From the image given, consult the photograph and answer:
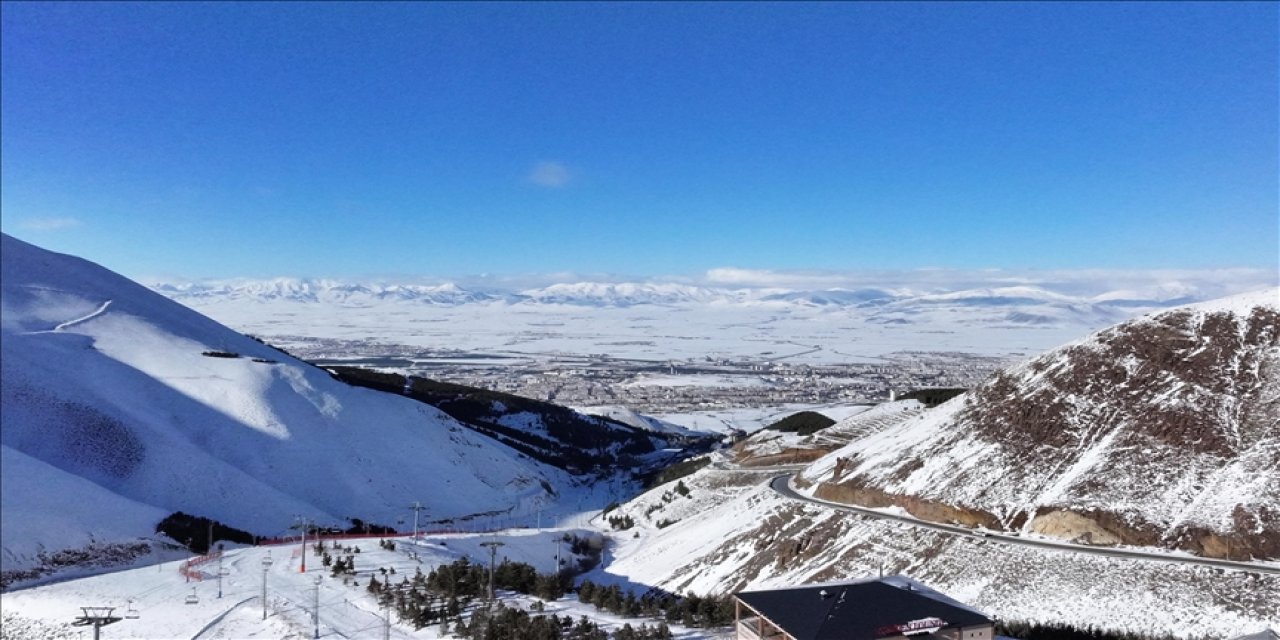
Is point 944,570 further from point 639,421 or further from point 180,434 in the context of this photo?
point 639,421

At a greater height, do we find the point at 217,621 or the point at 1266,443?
the point at 1266,443

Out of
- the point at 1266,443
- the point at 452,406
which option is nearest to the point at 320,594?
the point at 1266,443

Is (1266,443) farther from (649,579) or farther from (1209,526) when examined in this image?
(649,579)

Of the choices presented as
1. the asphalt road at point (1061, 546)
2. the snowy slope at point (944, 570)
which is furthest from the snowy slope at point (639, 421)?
the asphalt road at point (1061, 546)

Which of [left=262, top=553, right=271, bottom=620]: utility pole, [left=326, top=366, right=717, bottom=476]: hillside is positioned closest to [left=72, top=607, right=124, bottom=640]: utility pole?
[left=262, top=553, right=271, bottom=620]: utility pole

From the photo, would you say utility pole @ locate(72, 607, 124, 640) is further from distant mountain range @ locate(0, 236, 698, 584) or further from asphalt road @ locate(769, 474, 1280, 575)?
asphalt road @ locate(769, 474, 1280, 575)

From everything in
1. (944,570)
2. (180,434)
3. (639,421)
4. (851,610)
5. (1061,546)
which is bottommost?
(639,421)

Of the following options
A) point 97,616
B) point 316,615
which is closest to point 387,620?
point 316,615
